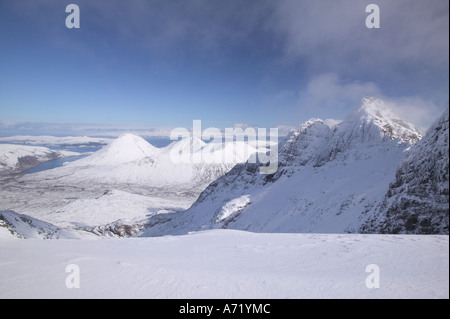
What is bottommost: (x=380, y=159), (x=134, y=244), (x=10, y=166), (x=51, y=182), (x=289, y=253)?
(x=51, y=182)

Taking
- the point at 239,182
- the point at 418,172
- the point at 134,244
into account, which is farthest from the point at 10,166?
the point at 418,172

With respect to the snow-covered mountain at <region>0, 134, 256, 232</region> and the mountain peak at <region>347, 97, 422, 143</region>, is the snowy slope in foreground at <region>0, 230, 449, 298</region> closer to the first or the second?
the mountain peak at <region>347, 97, 422, 143</region>

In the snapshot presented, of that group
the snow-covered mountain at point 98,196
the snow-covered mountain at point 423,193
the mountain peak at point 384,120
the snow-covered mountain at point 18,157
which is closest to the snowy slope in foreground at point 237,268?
the snow-covered mountain at point 423,193

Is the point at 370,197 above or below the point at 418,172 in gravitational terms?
below

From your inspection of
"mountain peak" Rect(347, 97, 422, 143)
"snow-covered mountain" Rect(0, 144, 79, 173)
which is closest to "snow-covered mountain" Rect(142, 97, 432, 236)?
"mountain peak" Rect(347, 97, 422, 143)

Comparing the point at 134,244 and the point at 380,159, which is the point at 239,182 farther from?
the point at 134,244

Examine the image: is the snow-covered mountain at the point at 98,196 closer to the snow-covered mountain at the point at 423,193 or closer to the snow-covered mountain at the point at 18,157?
the snow-covered mountain at the point at 18,157

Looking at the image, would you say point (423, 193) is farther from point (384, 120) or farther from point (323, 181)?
point (384, 120)
